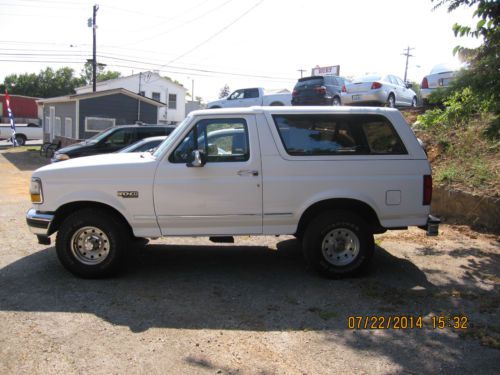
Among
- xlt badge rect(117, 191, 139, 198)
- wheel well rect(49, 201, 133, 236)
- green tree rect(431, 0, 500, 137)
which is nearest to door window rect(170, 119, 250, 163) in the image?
xlt badge rect(117, 191, 139, 198)

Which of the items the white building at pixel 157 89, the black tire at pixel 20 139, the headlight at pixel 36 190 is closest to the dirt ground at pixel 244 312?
the headlight at pixel 36 190

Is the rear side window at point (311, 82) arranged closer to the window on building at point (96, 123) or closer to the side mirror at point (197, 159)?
the window on building at point (96, 123)

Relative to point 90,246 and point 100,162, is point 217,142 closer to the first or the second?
point 100,162

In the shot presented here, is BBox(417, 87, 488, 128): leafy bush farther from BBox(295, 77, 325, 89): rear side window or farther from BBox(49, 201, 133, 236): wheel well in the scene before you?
BBox(295, 77, 325, 89): rear side window

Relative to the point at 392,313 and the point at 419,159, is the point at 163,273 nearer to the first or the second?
the point at 392,313

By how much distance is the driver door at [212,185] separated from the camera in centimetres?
543

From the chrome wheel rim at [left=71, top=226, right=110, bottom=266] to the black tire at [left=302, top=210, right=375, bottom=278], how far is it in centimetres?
234

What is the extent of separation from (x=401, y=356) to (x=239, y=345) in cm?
132

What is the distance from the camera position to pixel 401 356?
386cm

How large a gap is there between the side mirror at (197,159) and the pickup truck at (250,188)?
22mm

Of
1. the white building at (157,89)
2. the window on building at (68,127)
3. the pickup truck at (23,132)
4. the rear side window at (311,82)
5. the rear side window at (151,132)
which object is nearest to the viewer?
the rear side window at (151,132)

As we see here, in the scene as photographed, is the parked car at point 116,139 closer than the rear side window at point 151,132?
Yes

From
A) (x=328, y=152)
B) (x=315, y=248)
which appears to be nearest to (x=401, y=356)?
(x=315, y=248)

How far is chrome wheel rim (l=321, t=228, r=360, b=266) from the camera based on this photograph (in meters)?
5.64
